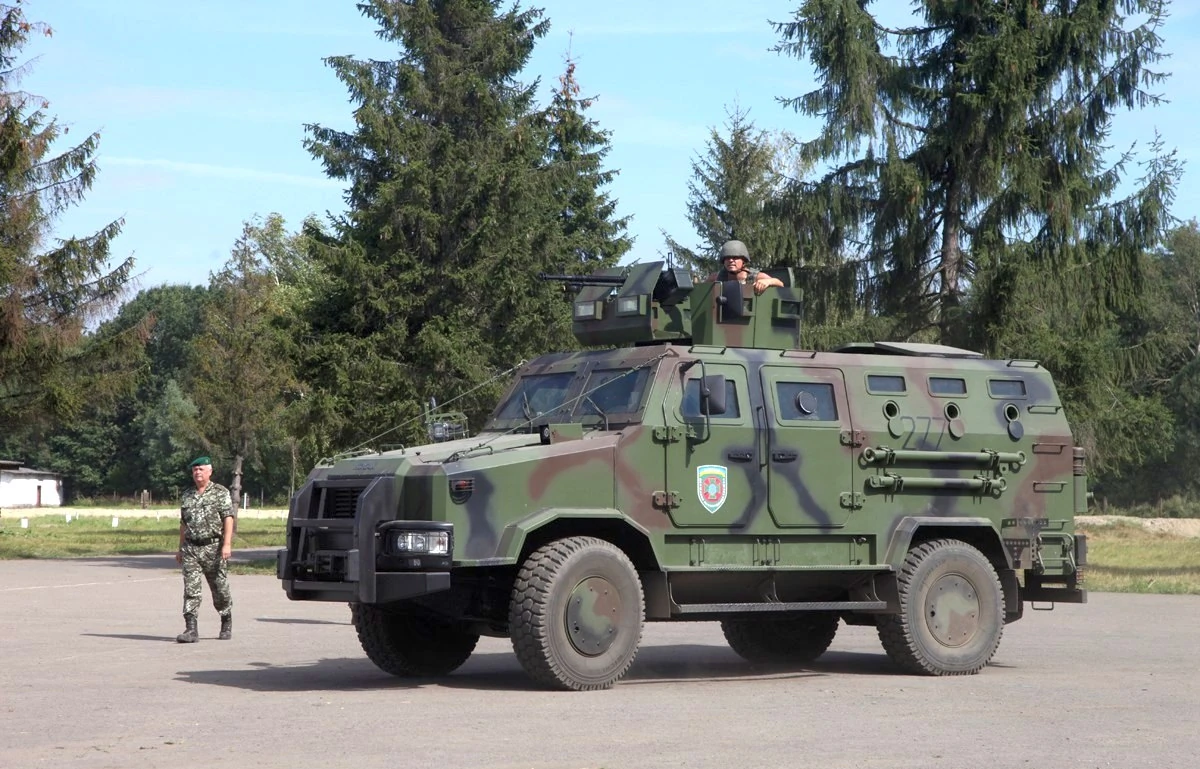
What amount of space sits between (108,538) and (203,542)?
105 feet

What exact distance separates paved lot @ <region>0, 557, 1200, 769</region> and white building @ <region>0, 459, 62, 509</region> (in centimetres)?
8144

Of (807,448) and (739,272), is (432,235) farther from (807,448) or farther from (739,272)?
(807,448)

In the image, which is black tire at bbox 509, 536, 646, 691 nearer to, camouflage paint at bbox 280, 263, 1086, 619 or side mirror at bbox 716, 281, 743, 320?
camouflage paint at bbox 280, 263, 1086, 619

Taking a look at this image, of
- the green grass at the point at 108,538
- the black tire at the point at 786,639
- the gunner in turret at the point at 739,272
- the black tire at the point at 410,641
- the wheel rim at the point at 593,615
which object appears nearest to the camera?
the wheel rim at the point at 593,615

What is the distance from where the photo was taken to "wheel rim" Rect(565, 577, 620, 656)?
10.8 metres

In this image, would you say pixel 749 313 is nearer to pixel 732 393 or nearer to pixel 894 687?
pixel 732 393

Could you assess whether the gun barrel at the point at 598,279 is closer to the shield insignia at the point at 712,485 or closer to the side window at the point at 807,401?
the side window at the point at 807,401

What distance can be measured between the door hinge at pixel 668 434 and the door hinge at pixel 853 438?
1.45 meters

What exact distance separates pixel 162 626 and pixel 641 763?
33.6 feet

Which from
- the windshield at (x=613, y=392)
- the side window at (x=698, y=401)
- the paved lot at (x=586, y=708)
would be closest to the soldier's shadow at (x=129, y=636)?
the paved lot at (x=586, y=708)

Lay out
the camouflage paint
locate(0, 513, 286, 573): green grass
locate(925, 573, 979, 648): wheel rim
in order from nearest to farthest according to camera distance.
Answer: the camouflage paint, locate(925, 573, 979, 648): wheel rim, locate(0, 513, 286, 573): green grass

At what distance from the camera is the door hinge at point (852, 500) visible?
40.1ft

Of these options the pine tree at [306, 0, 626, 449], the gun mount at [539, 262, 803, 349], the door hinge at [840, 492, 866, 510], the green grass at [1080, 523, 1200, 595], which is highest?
the pine tree at [306, 0, 626, 449]

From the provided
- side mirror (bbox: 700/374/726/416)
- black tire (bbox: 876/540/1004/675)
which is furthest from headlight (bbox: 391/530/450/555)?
black tire (bbox: 876/540/1004/675)
